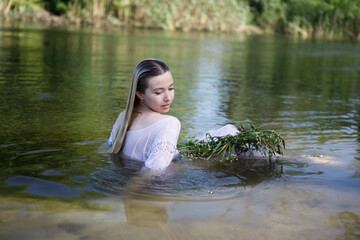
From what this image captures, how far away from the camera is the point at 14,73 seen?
513 inches

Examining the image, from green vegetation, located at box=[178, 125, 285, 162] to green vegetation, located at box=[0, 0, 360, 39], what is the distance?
51708 mm

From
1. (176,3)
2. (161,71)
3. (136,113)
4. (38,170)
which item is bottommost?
(38,170)

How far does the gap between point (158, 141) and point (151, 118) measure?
0.33 m

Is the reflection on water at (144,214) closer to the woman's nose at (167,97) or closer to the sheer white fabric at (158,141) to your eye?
the sheer white fabric at (158,141)

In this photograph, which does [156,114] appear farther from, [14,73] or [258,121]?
[14,73]

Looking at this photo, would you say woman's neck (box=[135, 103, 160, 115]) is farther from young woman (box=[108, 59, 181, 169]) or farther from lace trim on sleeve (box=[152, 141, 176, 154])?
lace trim on sleeve (box=[152, 141, 176, 154])

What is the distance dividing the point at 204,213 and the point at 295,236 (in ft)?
2.54

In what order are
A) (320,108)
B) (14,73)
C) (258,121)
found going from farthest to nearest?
(14,73), (320,108), (258,121)

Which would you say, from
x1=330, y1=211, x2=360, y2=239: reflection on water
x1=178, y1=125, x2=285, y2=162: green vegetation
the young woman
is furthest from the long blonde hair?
x1=330, y1=211, x2=360, y2=239: reflection on water

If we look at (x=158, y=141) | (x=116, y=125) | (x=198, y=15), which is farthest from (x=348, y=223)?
(x=198, y=15)

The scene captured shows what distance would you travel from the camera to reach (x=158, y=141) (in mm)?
4262


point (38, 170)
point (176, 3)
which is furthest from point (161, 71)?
point (176, 3)

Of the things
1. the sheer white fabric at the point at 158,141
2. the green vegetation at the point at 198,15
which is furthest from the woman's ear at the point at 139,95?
the green vegetation at the point at 198,15

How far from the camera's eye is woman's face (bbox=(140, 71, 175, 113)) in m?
4.29
